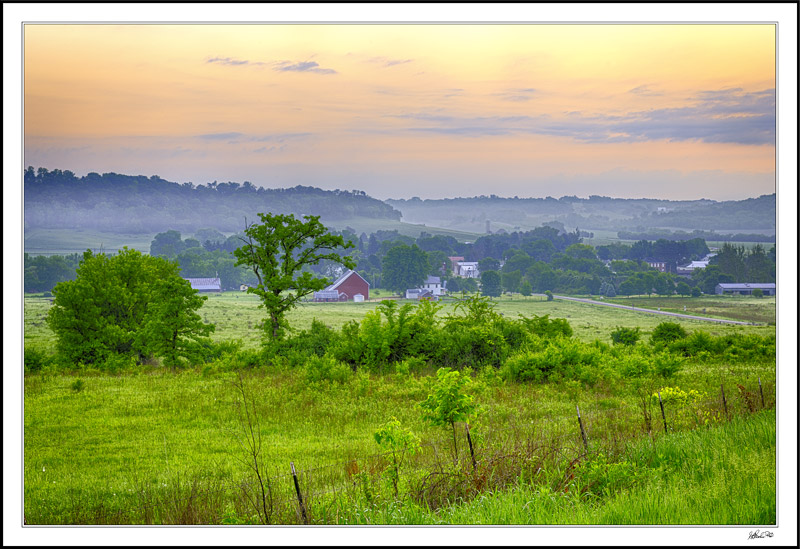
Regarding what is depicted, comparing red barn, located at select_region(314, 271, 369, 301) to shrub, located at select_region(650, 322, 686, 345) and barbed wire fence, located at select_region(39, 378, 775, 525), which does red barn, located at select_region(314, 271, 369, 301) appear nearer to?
shrub, located at select_region(650, 322, 686, 345)

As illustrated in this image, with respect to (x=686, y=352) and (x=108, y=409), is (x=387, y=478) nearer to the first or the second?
(x=108, y=409)

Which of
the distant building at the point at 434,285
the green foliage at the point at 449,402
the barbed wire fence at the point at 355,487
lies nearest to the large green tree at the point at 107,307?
the barbed wire fence at the point at 355,487

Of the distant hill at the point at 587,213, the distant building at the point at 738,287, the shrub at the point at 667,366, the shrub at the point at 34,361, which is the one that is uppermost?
the distant hill at the point at 587,213

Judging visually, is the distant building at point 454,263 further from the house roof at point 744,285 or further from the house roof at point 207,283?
the house roof at point 744,285

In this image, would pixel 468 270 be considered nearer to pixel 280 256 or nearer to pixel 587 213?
pixel 587 213

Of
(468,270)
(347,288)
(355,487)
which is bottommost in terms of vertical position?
→ (355,487)

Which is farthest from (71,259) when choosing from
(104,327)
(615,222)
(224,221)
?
(615,222)

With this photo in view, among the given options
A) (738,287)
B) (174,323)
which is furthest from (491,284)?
(174,323)
